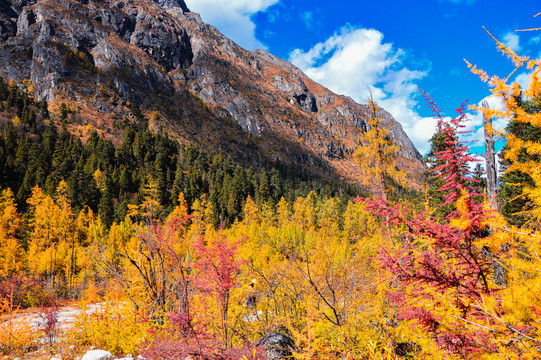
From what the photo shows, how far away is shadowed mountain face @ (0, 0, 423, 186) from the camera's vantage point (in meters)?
96.2

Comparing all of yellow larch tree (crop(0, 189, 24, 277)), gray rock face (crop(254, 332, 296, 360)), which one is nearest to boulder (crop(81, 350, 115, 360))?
gray rock face (crop(254, 332, 296, 360))

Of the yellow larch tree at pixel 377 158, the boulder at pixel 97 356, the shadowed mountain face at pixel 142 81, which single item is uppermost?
the shadowed mountain face at pixel 142 81

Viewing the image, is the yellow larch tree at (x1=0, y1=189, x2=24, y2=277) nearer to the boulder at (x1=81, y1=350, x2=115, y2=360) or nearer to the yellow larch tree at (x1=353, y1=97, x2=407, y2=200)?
the boulder at (x1=81, y1=350, x2=115, y2=360)

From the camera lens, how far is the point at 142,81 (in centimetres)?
13062

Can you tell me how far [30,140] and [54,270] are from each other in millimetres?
48654

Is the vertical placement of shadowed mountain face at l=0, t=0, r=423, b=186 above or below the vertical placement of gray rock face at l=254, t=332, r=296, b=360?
above

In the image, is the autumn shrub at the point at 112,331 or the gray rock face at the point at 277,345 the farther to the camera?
the autumn shrub at the point at 112,331

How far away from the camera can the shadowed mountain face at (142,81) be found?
96.2 m

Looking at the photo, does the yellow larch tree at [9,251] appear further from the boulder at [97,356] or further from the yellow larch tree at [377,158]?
the yellow larch tree at [377,158]

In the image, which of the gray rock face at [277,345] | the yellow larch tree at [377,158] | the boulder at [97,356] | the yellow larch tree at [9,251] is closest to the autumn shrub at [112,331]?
the boulder at [97,356]

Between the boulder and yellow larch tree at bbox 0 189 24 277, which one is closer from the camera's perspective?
the boulder

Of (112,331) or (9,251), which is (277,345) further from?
(9,251)

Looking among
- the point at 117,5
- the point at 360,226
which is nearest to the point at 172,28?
the point at 117,5

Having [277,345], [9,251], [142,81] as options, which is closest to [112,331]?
[277,345]
